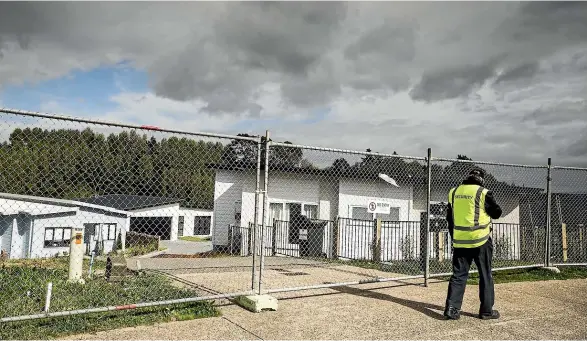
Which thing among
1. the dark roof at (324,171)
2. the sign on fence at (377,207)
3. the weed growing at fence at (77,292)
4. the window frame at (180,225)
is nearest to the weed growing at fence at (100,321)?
the weed growing at fence at (77,292)

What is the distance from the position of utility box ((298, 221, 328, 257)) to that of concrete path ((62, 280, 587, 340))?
774 centimetres

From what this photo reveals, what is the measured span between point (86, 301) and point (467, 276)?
4.97m

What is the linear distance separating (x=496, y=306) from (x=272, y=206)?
1159 cm

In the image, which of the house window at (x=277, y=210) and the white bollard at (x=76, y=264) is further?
the house window at (x=277, y=210)

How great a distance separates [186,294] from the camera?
617 cm

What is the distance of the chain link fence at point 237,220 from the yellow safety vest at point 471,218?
1.50 m


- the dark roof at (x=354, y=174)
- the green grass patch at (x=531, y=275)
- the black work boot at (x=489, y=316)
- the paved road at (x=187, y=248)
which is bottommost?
the paved road at (x=187, y=248)

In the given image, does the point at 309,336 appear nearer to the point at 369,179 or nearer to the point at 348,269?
the point at 348,269

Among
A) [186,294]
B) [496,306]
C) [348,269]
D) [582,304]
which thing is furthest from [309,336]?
[348,269]

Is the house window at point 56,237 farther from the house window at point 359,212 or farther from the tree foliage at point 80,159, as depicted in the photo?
the house window at point 359,212

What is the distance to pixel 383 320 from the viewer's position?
202 inches

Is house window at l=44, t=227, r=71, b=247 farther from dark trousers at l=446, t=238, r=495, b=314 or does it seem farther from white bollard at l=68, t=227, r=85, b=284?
dark trousers at l=446, t=238, r=495, b=314

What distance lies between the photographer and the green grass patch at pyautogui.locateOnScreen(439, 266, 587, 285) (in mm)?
8125

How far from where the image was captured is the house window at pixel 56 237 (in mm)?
23047
